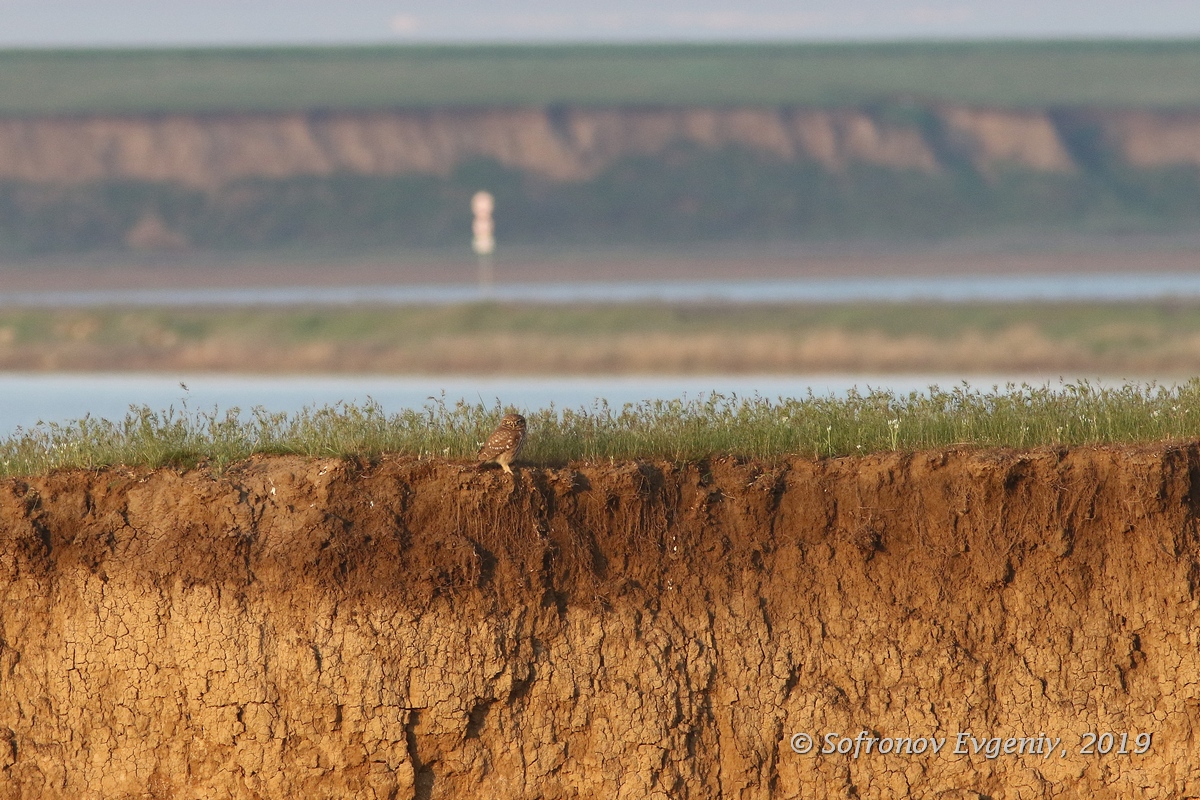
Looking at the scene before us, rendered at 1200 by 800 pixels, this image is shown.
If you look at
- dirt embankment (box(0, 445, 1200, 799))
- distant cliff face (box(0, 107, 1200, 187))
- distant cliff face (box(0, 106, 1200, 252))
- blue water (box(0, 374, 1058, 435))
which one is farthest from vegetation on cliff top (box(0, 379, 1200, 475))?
distant cliff face (box(0, 107, 1200, 187))

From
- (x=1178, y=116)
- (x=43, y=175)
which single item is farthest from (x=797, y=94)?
(x=43, y=175)

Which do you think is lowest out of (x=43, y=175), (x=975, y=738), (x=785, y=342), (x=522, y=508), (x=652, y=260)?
(x=975, y=738)

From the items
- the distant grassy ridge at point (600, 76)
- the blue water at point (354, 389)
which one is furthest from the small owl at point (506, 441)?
the distant grassy ridge at point (600, 76)

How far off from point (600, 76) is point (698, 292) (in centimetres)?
5129

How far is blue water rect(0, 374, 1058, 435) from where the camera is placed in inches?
1030

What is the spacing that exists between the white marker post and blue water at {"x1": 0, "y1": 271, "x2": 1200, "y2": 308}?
1.38 meters

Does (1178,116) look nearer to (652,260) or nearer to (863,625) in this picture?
(652,260)

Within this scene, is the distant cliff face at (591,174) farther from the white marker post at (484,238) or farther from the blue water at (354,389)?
the blue water at (354,389)

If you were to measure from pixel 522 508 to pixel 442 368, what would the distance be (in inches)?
1034

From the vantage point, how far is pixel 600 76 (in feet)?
317

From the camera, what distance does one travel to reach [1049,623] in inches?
362

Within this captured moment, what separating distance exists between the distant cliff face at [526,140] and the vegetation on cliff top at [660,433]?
7249 cm

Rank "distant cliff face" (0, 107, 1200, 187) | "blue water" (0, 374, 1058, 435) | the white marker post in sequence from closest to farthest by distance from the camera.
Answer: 1. "blue water" (0, 374, 1058, 435)
2. the white marker post
3. "distant cliff face" (0, 107, 1200, 187)

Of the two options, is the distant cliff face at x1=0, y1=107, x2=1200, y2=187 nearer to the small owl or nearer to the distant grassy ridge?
the distant grassy ridge
